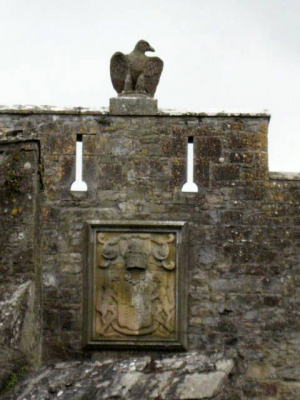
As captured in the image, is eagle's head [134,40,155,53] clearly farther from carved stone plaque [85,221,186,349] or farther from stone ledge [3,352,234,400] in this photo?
stone ledge [3,352,234,400]

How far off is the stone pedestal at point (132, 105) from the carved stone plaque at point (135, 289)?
4.82 ft

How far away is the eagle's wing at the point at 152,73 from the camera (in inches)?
679

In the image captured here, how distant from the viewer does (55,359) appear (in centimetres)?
1616

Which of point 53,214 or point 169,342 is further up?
point 53,214

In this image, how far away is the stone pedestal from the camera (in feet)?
55.6

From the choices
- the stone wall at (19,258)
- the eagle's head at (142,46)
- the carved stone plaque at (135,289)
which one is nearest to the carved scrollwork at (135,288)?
the carved stone plaque at (135,289)

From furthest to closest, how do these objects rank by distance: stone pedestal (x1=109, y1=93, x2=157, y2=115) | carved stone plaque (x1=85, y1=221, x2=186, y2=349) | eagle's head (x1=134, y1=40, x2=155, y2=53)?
eagle's head (x1=134, y1=40, x2=155, y2=53), stone pedestal (x1=109, y1=93, x2=157, y2=115), carved stone plaque (x1=85, y1=221, x2=186, y2=349)

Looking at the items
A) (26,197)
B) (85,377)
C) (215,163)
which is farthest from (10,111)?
(85,377)

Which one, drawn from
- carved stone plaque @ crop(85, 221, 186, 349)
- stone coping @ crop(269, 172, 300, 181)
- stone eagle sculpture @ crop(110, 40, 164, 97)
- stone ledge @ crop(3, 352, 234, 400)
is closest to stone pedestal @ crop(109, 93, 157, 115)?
stone eagle sculpture @ crop(110, 40, 164, 97)

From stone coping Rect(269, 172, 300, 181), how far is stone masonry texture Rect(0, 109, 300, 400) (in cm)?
Answer: 3

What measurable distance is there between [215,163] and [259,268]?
1388 mm

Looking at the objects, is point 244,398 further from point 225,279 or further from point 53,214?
point 53,214

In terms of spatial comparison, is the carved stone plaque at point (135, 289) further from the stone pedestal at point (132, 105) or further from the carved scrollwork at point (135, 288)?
the stone pedestal at point (132, 105)

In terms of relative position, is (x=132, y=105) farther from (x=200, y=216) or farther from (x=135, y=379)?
(x=135, y=379)
